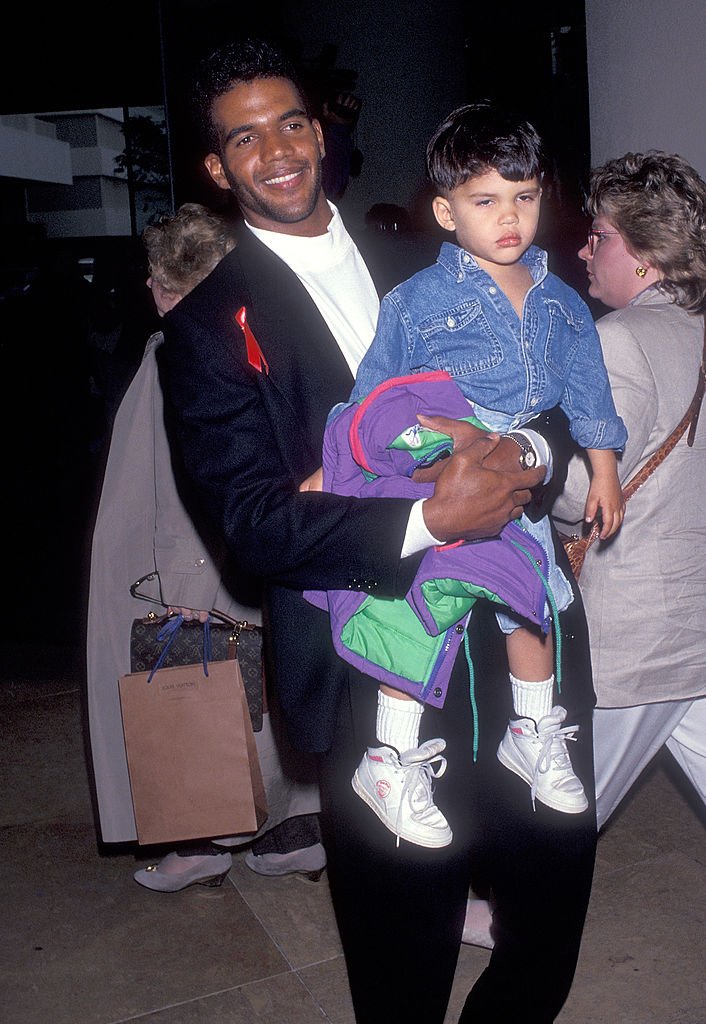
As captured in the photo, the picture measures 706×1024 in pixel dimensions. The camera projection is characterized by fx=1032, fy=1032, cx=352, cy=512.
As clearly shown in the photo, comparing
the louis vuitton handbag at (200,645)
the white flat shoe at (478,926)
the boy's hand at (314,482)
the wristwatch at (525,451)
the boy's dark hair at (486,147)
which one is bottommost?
the white flat shoe at (478,926)

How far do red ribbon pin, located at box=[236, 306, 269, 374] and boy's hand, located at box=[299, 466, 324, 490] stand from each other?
0.63 feet

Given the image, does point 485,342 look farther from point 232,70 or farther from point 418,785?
point 418,785

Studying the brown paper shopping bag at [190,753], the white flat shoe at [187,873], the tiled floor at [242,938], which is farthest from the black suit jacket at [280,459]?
the white flat shoe at [187,873]

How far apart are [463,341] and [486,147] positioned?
33 centimetres

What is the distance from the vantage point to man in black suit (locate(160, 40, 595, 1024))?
65.9 inches

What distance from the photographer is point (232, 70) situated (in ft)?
5.96

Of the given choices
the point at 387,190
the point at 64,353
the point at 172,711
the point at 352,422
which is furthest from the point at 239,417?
the point at 387,190

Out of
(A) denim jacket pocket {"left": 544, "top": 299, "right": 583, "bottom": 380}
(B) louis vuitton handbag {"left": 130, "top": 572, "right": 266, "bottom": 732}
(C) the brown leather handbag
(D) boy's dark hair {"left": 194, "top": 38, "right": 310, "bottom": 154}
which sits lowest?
(B) louis vuitton handbag {"left": 130, "top": 572, "right": 266, "bottom": 732}

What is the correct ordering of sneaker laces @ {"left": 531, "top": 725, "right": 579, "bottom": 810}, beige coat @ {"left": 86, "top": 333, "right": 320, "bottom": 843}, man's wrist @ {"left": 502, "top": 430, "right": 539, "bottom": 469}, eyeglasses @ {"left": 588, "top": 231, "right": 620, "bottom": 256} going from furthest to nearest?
1. beige coat @ {"left": 86, "top": 333, "right": 320, "bottom": 843}
2. eyeglasses @ {"left": 588, "top": 231, "right": 620, "bottom": 256}
3. sneaker laces @ {"left": 531, "top": 725, "right": 579, "bottom": 810}
4. man's wrist @ {"left": 502, "top": 430, "right": 539, "bottom": 469}

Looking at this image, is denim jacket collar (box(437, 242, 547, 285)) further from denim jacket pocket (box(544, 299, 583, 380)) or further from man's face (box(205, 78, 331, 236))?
man's face (box(205, 78, 331, 236))

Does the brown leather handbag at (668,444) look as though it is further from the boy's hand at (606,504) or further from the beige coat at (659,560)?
the boy's hand at (606,504)

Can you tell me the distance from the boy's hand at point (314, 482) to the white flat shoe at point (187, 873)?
1894mm

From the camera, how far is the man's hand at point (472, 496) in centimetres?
159

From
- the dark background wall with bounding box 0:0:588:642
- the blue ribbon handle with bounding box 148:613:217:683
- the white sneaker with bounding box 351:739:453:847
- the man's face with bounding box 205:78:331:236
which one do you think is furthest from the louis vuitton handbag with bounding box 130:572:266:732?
the dark background wall with bounding box 0:0:588:642
